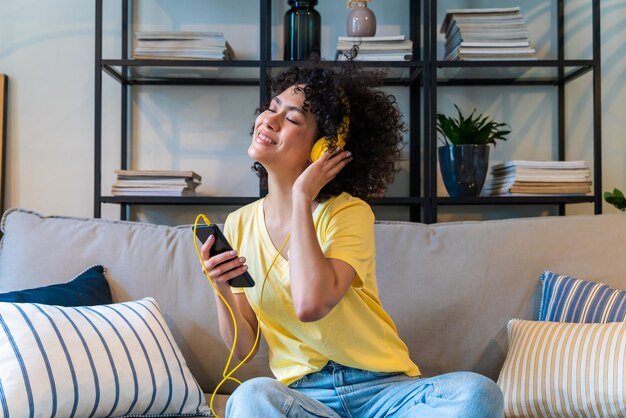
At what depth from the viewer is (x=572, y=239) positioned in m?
1.86

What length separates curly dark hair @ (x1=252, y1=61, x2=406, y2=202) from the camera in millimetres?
1569

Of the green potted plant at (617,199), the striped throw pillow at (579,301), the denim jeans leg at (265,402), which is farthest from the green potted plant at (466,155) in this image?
the denim jeans leg at (265,402)

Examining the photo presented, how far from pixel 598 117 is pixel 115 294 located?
1.59 m

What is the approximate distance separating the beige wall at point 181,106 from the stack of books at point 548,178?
0.28 m

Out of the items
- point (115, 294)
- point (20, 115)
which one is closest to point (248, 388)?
point (115, 294)

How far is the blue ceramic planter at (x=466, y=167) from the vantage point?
228cm

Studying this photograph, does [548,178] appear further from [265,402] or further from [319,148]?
[265,402]

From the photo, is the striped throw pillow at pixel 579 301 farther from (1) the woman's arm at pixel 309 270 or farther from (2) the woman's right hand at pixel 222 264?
(2) the woman's right hand at pixel 222 264

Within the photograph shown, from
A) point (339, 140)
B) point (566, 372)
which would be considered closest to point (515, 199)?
point (566, 372)

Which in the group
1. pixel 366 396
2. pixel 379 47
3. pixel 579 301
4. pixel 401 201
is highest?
pixel 379 47

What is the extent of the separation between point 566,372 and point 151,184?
4.42ft

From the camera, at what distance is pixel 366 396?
4.71ft

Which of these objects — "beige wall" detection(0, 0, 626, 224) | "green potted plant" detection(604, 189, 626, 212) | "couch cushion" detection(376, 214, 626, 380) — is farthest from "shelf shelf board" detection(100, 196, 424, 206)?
"green potted plant" detection(604, 189, 626, 212)

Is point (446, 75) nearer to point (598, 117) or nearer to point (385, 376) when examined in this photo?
point (598, 117)
